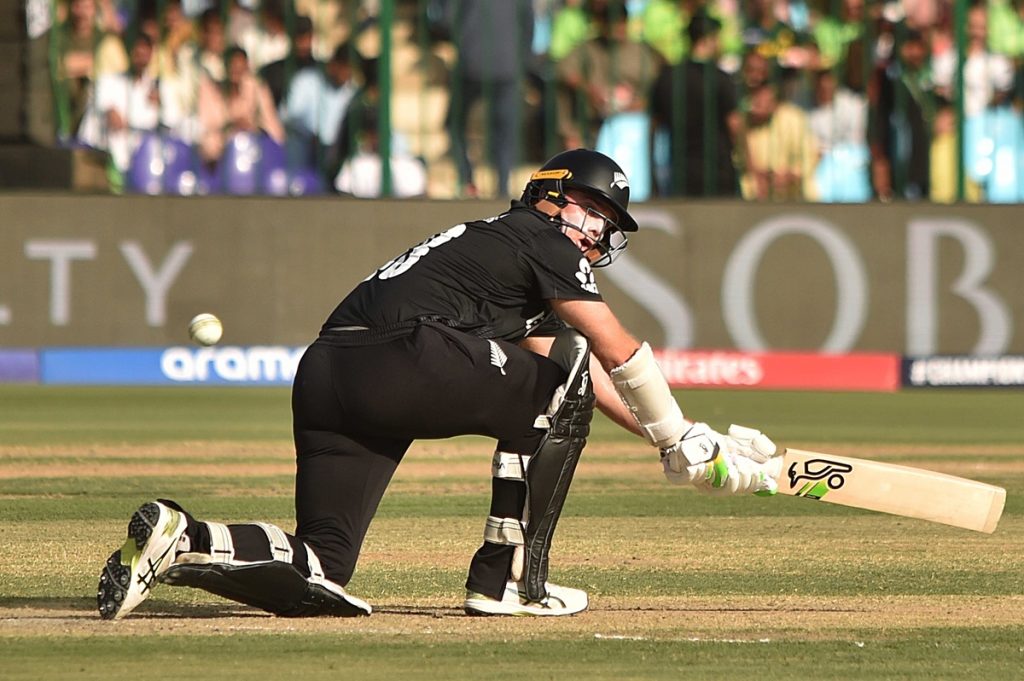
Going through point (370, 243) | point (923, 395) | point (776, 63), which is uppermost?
point (776, 63)

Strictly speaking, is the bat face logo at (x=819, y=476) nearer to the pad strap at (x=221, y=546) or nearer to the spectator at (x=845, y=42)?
the pad strap at (x=221, y=546)

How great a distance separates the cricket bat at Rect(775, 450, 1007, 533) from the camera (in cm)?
596

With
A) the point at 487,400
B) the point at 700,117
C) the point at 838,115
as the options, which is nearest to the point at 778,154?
the point at 838,115

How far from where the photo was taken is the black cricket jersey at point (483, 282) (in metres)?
5.62

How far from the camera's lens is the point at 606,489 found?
9633 millimetres

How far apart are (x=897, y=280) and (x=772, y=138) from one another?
1652 mm

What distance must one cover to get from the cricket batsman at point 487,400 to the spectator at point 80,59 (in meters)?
10.6

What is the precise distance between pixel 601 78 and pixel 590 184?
34.3 feet

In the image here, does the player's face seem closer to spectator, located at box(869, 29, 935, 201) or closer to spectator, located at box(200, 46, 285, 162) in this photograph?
spectator, located at box(200, 46, 285, 162)

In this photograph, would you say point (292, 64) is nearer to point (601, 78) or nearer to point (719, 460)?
point (601, 78)

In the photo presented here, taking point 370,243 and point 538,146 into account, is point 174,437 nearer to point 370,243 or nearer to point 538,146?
point 370,243

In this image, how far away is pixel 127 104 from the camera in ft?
51.8

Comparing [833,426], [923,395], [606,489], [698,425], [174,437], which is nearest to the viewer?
[698,425]

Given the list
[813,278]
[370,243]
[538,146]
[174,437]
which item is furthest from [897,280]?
[174,437]
